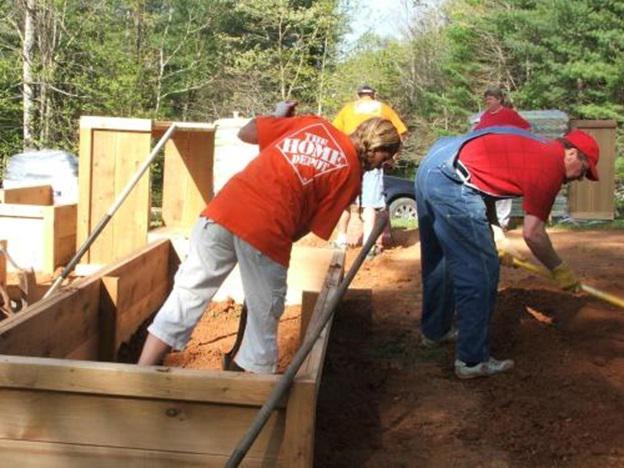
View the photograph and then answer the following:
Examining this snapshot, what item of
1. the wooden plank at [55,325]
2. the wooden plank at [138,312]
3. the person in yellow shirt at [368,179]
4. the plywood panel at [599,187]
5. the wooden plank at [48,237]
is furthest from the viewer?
the plywood panel at [599,187]

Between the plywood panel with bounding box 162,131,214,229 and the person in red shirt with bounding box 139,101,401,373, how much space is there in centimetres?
593

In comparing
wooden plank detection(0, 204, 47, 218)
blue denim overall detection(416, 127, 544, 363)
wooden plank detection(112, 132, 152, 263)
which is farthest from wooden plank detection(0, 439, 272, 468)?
wooden plank detection(0, 204, 47, 218)

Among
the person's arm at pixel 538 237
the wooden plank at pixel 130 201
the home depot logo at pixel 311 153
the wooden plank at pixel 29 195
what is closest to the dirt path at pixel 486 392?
the person's arm at pixel 538 237

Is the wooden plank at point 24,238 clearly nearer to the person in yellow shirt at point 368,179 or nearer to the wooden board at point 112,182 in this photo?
the wooden board at point 112,182

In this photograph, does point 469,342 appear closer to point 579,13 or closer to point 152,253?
point 152,253

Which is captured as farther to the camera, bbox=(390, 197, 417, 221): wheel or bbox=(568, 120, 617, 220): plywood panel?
bbox=(390, 197, 417, 221): wheel

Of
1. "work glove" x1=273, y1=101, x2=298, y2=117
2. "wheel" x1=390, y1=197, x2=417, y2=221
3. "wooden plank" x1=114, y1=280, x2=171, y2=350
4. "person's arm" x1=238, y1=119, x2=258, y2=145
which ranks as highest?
"work glove" x1=273, y1=101, x2=298, y2=117

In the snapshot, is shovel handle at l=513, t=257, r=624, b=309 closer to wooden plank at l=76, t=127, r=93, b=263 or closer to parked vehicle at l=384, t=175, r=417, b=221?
wooden plank at l=76, t=127, r=93, b=263

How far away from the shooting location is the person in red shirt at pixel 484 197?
12.9 feet

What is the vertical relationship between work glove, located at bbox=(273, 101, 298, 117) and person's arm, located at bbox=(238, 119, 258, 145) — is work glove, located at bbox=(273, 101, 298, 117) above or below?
above

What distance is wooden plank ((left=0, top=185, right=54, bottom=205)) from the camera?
8.52m

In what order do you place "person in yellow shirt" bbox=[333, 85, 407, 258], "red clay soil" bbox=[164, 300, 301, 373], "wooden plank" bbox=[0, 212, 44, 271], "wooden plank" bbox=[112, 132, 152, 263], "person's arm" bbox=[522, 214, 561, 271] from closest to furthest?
"person's arm" bbox=[522, 214, 561, 271], "red clay soil" bbox=[164, 300, 301, 373], "wooden plank" bbox=[112, 132, 152, 263], "wooden plank" bbox=[0, 212, 44, 271], "person in yellow shirt" bbox=[333, 85, 407, 258]

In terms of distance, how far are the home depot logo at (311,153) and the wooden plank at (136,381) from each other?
101cm

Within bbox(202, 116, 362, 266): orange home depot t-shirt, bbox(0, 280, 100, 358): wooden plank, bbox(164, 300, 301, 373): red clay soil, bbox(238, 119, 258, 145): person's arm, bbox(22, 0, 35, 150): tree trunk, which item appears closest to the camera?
bbox(202, 116, 362, 266): orange home depot t-shirt
